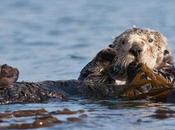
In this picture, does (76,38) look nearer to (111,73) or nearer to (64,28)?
(64,28)

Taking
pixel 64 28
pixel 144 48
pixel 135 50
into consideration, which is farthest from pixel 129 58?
pixel 64 28

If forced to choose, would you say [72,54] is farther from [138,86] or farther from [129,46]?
[138,86]

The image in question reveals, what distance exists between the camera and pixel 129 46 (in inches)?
344

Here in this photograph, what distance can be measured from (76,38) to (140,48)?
7459mm

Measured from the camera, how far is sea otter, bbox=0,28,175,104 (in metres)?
7.41

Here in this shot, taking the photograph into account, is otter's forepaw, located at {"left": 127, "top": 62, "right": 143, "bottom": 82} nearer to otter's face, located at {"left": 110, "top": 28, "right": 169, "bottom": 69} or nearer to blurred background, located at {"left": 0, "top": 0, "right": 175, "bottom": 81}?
otter's face, located at {"left": 110, "top": 28, "right": 169, "bottom": 69}

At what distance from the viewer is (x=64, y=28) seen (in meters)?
17.4

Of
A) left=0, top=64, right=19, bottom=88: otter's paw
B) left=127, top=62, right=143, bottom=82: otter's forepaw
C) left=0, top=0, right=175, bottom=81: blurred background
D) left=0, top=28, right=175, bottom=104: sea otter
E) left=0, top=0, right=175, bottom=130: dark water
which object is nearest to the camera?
left=0, top=0, right=175, bottom=130: dark water

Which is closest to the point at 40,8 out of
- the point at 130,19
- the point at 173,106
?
the point at 130,19

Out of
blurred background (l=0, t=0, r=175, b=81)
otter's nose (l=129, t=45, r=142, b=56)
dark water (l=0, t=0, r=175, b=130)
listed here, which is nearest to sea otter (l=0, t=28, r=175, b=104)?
otter's nose (l=129, t=45, r=142, b=56)

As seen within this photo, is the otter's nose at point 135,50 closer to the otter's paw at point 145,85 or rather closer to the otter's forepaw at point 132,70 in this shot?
the otter's forepaw at point 132,70

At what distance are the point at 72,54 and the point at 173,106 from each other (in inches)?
270

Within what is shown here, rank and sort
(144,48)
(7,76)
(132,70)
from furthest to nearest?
1. (144,48)
2. (132,70)
3. (7,76)

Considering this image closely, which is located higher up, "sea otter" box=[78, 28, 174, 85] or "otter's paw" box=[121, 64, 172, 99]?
"sea otter" box=[78, 28, 174, 85]
